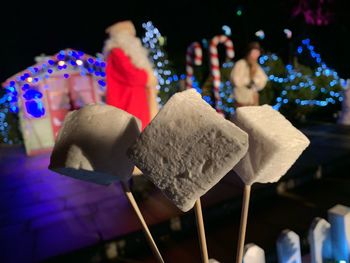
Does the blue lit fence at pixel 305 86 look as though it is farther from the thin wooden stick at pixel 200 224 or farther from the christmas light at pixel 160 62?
the thin wooden stick at pixel 200 224

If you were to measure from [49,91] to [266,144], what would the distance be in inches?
251

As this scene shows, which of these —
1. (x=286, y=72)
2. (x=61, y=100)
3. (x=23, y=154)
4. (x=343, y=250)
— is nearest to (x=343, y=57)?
(x=286, y=72)

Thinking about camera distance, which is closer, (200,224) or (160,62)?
(200,224)

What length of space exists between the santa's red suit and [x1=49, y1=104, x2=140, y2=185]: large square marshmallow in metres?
2.83

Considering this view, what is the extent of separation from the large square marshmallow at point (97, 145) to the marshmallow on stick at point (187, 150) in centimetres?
12

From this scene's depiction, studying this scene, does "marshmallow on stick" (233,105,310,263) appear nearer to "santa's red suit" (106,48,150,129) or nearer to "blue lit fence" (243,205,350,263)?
"blue lit fence" (243,205,350,263)

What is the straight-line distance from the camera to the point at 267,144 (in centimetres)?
117

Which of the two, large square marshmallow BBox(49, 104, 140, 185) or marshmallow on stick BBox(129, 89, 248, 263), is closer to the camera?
marshmallow on stick BBox(129, 89, 248, 263)

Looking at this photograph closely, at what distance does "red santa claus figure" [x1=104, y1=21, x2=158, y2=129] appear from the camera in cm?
402

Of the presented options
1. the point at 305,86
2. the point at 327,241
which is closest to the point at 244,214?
the point at 327,241

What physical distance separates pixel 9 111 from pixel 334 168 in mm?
6620

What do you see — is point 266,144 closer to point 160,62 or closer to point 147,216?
point 147,216

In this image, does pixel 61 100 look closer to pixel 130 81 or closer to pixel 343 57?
pixel 130 81

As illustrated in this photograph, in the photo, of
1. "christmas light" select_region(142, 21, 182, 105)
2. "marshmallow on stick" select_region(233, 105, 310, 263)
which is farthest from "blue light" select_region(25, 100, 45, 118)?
"marshmallow on stick" select_region(233, 105, 310, 263)
